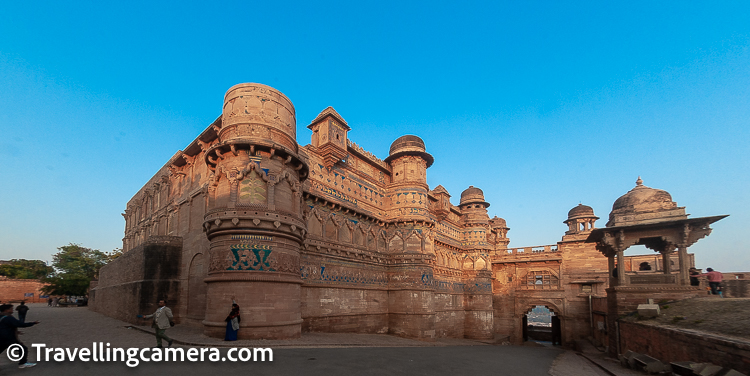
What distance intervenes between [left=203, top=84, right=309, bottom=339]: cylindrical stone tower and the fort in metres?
0.05

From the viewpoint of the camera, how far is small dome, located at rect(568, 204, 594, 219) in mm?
36406

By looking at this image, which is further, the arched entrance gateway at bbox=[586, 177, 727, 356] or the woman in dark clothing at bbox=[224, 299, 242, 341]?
the arched entrance gateway at bbox=[586, 177, 727, 356]

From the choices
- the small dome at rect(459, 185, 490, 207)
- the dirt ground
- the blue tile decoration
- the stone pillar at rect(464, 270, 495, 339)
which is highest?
the small dome at rect(459, 185, 490, 207)

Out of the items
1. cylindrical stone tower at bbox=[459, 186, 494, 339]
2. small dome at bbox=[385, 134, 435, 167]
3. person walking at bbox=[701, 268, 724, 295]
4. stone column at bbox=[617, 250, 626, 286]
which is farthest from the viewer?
cylindrical stone tower at bbox=[459, 186, 494, 339]

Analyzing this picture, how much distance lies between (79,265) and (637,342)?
5505cm

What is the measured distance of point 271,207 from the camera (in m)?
13.4

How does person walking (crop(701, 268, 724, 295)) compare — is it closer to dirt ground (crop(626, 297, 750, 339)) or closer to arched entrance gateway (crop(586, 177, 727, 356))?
arched entrance gateway (crop(586, 177, 727, 356))

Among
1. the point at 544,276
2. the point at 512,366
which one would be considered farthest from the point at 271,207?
the point at 544,276

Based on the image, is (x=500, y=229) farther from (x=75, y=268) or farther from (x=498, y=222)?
(x=75, y=268)

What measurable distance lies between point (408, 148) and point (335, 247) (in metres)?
9.25

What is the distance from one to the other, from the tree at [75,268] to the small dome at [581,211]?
165 ft

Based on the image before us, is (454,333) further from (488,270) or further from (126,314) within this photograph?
(126,314)

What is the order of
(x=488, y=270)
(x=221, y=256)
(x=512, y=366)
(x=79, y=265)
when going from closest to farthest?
(x=512, y=366) < (x=221, y=256) < (x=488, y=270) < (x=79, y=265)

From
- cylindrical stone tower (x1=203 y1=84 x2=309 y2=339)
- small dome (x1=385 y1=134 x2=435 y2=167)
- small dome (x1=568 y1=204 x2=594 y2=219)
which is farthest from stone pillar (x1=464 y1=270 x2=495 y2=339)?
cylindrical stone tower (x1=203 y1=84 x2=309 y2=339)
